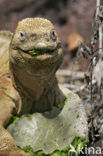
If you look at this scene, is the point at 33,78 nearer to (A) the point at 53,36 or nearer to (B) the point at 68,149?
(A) the point at 53,36

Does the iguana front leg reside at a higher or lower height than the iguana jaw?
lower

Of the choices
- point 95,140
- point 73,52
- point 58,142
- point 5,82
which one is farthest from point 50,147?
point 73,52

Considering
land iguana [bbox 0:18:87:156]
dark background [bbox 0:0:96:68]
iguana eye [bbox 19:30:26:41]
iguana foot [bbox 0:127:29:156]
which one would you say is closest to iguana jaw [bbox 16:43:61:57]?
land iguana [bbox 0:18:87:156]

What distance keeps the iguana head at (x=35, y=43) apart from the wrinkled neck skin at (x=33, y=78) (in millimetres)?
51

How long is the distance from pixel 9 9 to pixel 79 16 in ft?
7.59

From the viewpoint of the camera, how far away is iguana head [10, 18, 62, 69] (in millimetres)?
3631

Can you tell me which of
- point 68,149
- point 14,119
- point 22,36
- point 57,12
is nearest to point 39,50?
point 22,36

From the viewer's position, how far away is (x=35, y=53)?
3633mm

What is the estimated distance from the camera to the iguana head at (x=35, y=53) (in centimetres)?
364

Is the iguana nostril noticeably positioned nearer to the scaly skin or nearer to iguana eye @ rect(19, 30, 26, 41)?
the scaly skin

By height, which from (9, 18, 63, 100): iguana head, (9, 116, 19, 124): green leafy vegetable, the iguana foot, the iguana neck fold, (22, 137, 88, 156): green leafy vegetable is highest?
(9, 18, 63, 100): iguana head

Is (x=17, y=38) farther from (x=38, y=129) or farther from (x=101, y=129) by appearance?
(x=101, y=129)

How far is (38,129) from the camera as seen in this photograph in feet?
13.9

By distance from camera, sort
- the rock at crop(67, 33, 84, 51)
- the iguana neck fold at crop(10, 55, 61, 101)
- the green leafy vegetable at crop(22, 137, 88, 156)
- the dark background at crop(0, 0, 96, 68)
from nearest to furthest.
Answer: the iguana neck fold at crop(10, 55, 61, 101) → the green leafy vegetable at crop(22, 137, 88, 156) → the rock at crop(67, 33, 84, 51) → the dark background at crop(0, 0, 96, 68)
